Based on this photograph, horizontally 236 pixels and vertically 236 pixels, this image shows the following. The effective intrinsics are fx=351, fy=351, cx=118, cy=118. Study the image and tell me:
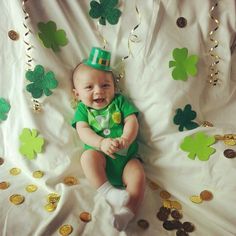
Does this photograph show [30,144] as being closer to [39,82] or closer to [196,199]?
[39,82]

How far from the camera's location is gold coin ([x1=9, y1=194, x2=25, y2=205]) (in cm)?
100

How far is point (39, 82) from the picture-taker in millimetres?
1147

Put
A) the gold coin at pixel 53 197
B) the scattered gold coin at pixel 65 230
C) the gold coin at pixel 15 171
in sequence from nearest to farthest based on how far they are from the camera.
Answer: the scattered gold coin at pixel 65 230
the gold coin at pixel 53 197
the gold coin at pixel 15 171

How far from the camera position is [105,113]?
1188 mm

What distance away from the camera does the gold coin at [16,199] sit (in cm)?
100

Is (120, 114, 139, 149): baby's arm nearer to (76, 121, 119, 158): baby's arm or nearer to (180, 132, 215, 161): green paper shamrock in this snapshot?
(76, 121, 119, 158): baby's arm

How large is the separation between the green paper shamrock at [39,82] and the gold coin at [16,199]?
0.33 metres

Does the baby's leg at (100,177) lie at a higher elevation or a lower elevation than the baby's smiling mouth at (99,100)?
lower

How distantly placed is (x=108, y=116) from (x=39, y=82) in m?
0.25

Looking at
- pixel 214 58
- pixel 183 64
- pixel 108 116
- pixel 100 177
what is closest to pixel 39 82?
pixel 108 116

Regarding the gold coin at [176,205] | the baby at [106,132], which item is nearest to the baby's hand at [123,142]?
the baby at [106,132]

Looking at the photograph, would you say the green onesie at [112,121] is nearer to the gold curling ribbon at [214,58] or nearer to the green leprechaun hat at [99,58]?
the green leprechaun hat at [99,58]

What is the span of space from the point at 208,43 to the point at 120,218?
0.67 m

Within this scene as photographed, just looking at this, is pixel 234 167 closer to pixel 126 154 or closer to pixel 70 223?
pixel 126 154
